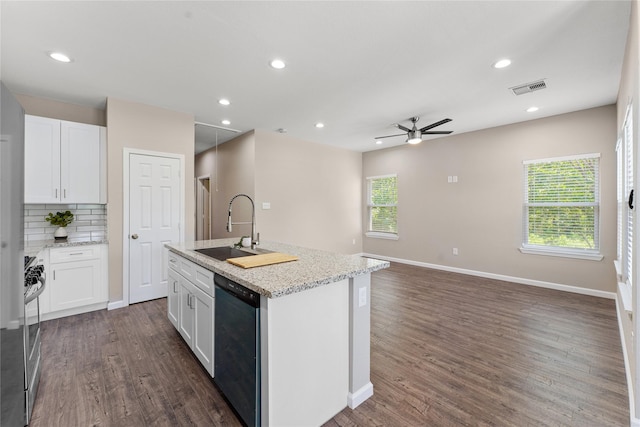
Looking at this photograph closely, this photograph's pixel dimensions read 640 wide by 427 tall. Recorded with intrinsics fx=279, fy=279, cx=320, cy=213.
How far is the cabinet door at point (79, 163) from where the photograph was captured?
3393 millimetres

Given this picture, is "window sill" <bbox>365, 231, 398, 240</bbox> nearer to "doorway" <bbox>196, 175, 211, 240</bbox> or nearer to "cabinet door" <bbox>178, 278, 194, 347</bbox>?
"doorway" <bbox>196, 175, 211, 240</bbox>

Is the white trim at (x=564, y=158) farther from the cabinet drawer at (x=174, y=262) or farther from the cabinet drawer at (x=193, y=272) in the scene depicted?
the cabinet drawer at (x=174, y=262)

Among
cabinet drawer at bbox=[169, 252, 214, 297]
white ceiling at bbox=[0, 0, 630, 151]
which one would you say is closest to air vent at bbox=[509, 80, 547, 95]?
white ceiling at bbox=[0, 0, 630, 151]

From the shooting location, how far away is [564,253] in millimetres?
4227

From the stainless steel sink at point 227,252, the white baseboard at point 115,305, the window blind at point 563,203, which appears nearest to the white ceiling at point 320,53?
the window blind at point 563,203

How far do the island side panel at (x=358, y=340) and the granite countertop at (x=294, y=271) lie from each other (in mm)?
123

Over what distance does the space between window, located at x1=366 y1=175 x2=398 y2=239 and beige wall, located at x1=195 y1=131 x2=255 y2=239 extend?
3.18 m

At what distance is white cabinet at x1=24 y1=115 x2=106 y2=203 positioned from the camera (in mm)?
3205

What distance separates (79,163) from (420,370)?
442cm

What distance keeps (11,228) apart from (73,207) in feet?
9.65

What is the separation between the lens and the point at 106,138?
3594 millimetres

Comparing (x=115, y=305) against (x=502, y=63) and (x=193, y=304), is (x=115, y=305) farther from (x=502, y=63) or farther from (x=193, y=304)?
(x=502, y=63)

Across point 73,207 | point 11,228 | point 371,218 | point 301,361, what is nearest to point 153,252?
point 73,207

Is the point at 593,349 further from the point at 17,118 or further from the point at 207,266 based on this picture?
the point at 17,118
